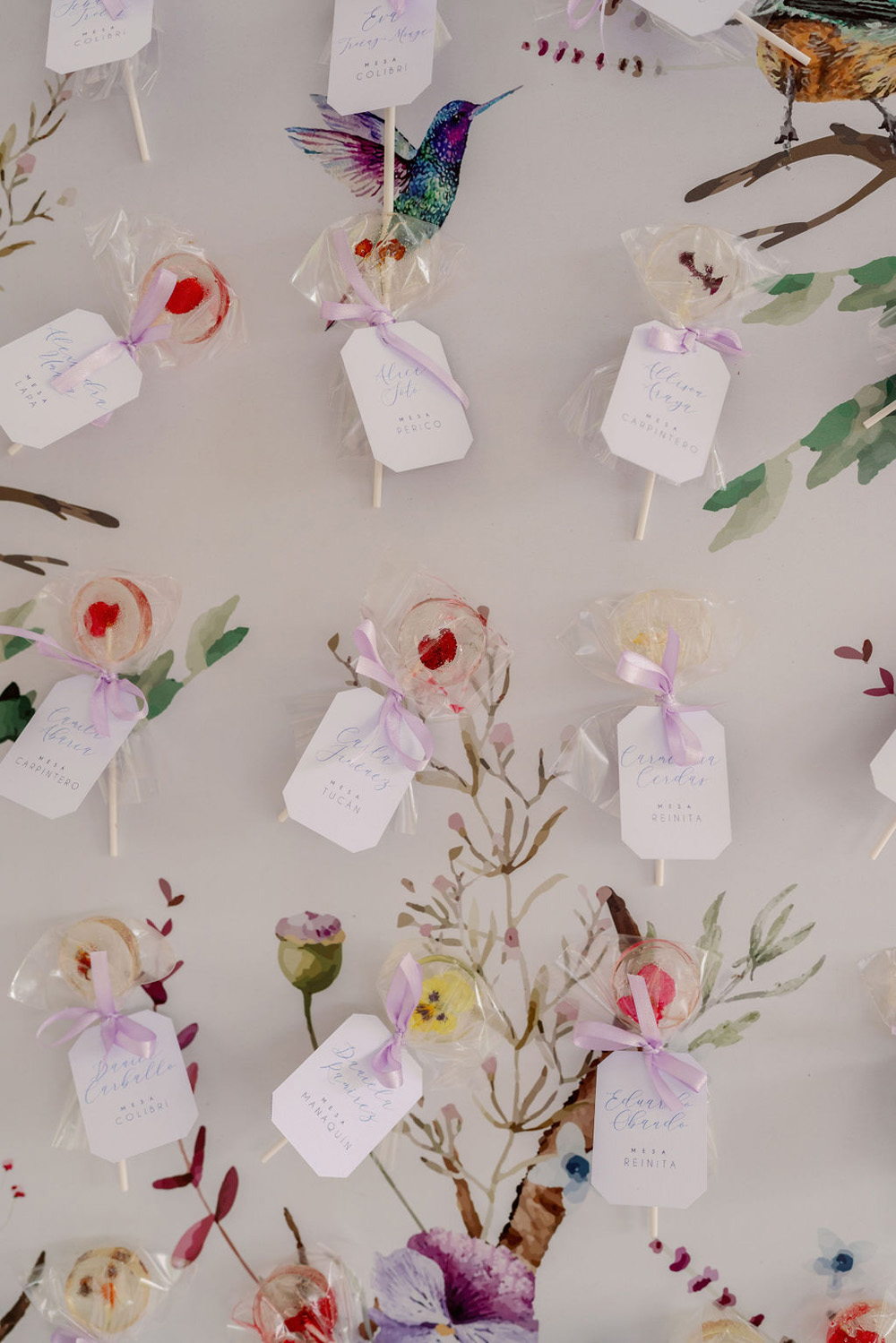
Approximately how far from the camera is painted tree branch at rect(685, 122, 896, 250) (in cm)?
128

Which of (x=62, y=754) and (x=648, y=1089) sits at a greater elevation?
(x=62, y=754)

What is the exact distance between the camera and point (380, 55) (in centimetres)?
125

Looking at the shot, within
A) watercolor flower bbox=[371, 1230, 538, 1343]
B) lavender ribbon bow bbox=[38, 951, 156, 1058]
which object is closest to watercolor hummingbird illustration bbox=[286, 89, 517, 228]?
lavender ribbon bow bbox=[38, 951, 156, 1058]

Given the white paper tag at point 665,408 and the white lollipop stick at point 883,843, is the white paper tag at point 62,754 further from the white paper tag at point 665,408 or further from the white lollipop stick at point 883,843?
the white lollipop stick at point 883,843

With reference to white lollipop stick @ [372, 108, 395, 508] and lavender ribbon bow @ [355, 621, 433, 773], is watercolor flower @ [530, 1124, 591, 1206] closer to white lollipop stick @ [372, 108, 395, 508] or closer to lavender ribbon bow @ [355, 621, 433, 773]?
lavender ribbon bow @ [355, 621, 433, 773]

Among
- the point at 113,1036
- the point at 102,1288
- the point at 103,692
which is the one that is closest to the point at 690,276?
the point at 103,692

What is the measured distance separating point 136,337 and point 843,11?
0.96 metres

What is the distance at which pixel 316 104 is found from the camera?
1.32 meters

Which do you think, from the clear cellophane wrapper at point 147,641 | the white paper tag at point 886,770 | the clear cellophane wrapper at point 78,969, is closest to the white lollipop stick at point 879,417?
the white paper tag at point 886,770

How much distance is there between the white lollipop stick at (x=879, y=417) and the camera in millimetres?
1292

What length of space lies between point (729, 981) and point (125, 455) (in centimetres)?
110

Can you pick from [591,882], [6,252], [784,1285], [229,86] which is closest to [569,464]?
[591,882]

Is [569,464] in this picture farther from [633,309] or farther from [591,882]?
[591,882]

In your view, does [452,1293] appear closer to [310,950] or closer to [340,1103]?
[340,1103]
